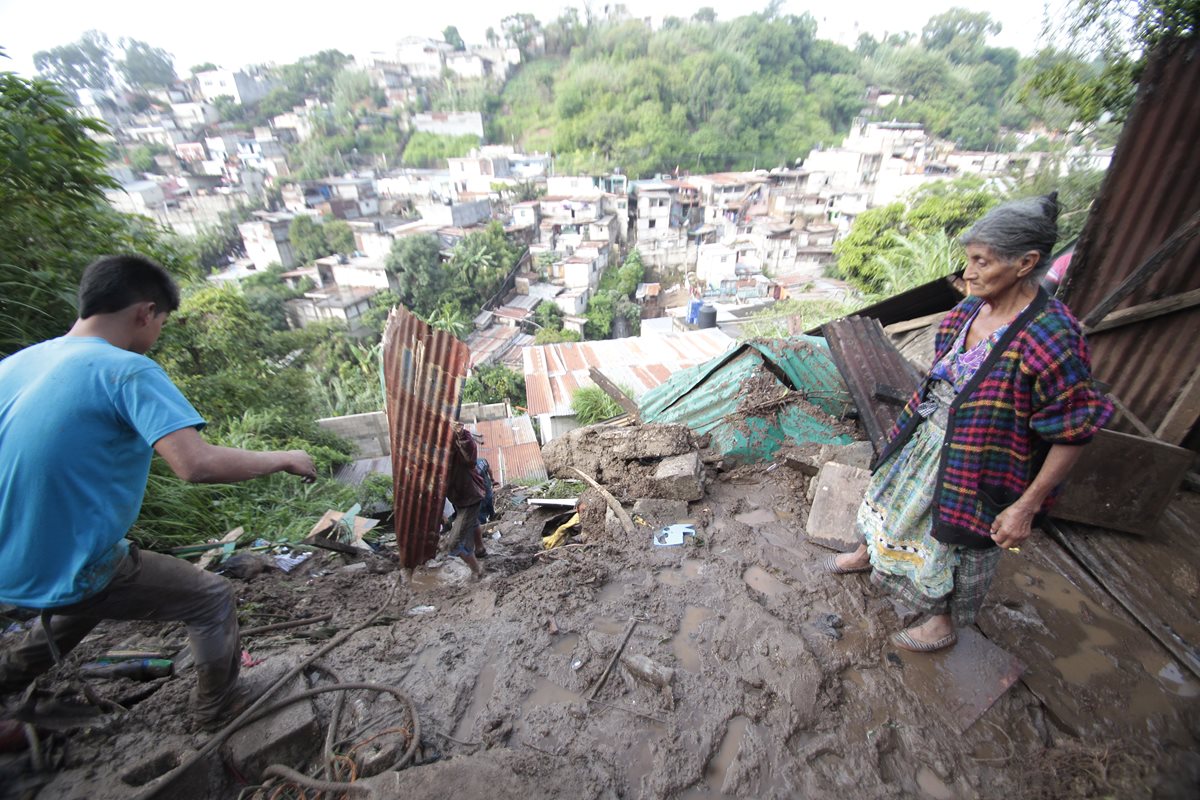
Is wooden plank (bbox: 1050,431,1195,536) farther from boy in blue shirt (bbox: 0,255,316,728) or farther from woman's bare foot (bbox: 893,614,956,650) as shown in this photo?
boy in blue shirt (bbox: 0,255,316,728)

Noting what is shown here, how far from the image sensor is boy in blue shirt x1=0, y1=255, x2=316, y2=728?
1564 mm

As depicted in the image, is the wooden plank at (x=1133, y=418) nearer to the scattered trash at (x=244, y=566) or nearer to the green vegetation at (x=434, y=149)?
the scattered trash at (x=244, y=566)

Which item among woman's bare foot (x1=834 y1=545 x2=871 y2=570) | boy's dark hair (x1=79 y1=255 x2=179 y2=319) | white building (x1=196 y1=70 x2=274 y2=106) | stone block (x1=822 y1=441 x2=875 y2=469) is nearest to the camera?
boy's dark hair (x1=79 y1=255 x2=179 y2=319)

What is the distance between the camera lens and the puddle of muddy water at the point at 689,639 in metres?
2.32

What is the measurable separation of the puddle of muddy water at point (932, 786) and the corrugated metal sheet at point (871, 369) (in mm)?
2255

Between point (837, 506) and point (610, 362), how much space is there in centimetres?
1089

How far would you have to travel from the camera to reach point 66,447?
5.17 feet

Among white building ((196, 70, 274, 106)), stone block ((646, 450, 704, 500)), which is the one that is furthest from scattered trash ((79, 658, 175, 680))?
white building ((196, 70, 274, 106))

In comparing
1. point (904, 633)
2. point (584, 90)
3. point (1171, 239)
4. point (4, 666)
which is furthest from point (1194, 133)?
point (584, 90)

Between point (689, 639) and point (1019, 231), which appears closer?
point (1019, 231)

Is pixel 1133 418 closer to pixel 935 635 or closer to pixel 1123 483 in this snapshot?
pixel 1123 483

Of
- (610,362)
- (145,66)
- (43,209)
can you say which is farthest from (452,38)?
(43,209)

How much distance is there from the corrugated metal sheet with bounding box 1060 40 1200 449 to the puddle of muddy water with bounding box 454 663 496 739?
4.33 m

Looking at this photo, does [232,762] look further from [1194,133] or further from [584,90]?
[584,90]
